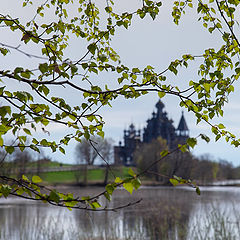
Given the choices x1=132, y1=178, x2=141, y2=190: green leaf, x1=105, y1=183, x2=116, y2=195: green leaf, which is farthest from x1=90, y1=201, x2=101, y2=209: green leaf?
x1=132, y1=178, x2=141, y2=190: green leaf

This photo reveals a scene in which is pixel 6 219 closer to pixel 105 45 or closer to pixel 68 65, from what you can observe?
pixel 105 45

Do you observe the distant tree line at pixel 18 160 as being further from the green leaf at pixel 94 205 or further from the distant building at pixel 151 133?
the distant building at pixel 151 133

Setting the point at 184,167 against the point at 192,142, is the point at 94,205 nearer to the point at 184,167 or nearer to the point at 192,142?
the point at 192,142

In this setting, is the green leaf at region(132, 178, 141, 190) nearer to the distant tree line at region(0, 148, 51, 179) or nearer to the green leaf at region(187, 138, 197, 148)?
the green leaf at region(187, 138, 197, 148)

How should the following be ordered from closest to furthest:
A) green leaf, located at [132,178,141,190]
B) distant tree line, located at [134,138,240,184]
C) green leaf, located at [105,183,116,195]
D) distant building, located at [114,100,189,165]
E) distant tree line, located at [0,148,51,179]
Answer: green leaf, located at [132,178,141,190], green leaf, located at [105,183,116,195], distant tree line, located at [0,148,51,179], distant tree line, located at [134,138,240,184], distant building, located at [114,100,189,165]

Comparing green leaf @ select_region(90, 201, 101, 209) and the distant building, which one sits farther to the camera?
the distant building

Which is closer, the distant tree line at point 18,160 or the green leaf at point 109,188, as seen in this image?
the green leaf at point 109,188

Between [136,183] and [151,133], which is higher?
[151,133]

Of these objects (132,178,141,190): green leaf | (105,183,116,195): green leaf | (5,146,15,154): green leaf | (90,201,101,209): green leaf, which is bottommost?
(90,201,101,209): green leaf

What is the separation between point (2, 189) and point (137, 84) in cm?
88

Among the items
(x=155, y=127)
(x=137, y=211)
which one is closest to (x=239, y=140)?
(x=137, y=211)

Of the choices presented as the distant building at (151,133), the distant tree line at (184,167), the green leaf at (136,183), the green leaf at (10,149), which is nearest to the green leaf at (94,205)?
the green leaf at (136,183)

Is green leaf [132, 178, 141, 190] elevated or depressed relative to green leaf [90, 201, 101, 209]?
elevated

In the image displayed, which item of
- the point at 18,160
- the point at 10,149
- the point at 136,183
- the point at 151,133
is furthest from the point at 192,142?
the point at 151,133
